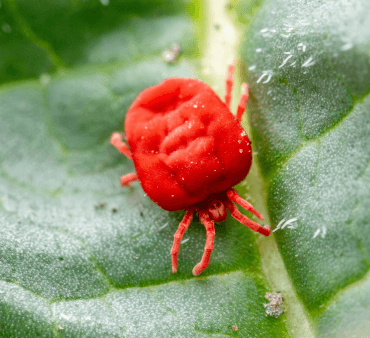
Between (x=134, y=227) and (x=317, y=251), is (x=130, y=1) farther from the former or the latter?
(x=317, y=251)

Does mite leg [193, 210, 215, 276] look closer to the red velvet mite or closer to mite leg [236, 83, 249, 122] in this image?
the red velvet mite

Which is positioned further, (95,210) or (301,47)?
(95,210)

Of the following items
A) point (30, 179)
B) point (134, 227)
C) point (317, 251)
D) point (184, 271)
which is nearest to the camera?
point (317, 251)

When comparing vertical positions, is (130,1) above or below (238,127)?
above

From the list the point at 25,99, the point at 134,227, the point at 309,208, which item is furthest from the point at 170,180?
the point at 25,99

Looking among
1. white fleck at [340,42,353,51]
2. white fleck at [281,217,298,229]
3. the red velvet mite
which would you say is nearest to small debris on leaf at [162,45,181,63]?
the red velvet mite

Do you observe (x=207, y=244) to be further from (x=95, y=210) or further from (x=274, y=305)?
(x=95, y=210)

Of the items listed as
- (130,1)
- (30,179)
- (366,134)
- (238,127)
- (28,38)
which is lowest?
(30,179)

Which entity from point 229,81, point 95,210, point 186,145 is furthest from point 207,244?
point 229,81
